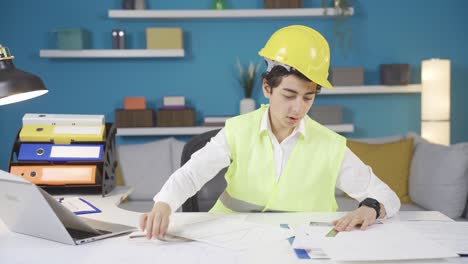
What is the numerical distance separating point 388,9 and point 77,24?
2.51m

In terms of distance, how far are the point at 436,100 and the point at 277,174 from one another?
2.84m

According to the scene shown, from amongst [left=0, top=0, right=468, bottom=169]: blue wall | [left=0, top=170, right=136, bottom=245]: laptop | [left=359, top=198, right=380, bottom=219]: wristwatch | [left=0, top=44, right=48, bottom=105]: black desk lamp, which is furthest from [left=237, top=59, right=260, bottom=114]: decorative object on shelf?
[left=0, top=170, right=136, bottom=245]: laptop

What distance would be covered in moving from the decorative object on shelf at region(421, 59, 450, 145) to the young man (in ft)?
8.74

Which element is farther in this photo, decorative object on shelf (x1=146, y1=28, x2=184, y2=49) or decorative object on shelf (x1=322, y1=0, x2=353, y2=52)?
decorative object on shelf (x1=322, y1=0, x2=353, y2=52)

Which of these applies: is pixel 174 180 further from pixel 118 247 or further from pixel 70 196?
pixel 70 196

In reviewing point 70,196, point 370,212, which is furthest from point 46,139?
point 370,212

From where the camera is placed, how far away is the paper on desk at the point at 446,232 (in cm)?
126

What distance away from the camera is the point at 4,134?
447 cm

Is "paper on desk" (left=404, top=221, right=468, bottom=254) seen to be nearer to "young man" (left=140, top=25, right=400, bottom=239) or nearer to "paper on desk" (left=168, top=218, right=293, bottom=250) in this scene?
"young man" (left=140, top=25, right=400, bottom=239)

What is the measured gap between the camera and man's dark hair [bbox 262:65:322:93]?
62.6 inches

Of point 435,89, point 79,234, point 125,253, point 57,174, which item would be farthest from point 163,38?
point 125,253

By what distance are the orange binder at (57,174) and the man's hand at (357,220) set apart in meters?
0.96

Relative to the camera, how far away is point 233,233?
1376mm

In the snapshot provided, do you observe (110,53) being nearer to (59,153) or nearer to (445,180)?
(59,153)
